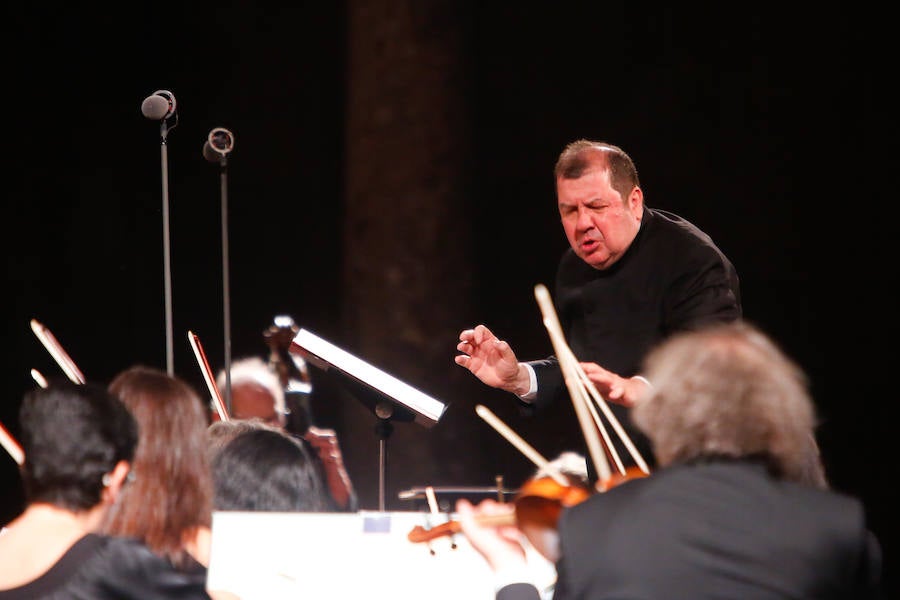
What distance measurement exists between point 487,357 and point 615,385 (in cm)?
59

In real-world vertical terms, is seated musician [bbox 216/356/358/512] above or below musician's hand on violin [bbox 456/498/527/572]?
above

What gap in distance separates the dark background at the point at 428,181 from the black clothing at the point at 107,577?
2.92 m

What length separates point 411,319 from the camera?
4555 mm

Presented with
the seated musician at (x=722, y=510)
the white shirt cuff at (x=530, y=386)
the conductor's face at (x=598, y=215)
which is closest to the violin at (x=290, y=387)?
the white shirt cuff at (x=530, y=386)

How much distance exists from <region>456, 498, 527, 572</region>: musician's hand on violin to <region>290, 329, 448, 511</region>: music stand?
0.65 metres

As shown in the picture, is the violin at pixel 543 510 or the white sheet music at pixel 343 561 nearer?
the violin at pixel 543 510

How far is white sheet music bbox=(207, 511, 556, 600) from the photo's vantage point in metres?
1.92

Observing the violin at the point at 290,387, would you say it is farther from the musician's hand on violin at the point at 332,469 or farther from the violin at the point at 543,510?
the violin at the point at 543,510

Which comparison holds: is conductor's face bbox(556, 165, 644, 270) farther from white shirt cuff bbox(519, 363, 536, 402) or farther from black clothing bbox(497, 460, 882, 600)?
black clothing bbox(497, 460, 882, 600)

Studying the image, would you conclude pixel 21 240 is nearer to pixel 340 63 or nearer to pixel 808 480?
pixel 340 63

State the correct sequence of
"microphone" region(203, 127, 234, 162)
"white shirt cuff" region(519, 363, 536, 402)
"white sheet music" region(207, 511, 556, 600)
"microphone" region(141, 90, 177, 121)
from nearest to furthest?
"white sheet music" region(207, 511, 556, 600) < "white shirt cuff" region(519, 363, 536, 402) < "microphone" region(141, 90, 177, 121) < "microphone" region(203, 127, 234, 162)

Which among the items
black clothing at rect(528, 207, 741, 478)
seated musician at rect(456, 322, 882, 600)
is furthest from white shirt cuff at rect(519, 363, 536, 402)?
seated musician at rect(456, 322, 882, 600)

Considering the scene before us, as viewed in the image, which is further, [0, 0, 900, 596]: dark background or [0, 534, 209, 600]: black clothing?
[0, 0, 900, 596]: dark background

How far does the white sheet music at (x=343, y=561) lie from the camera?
75.7 inches
